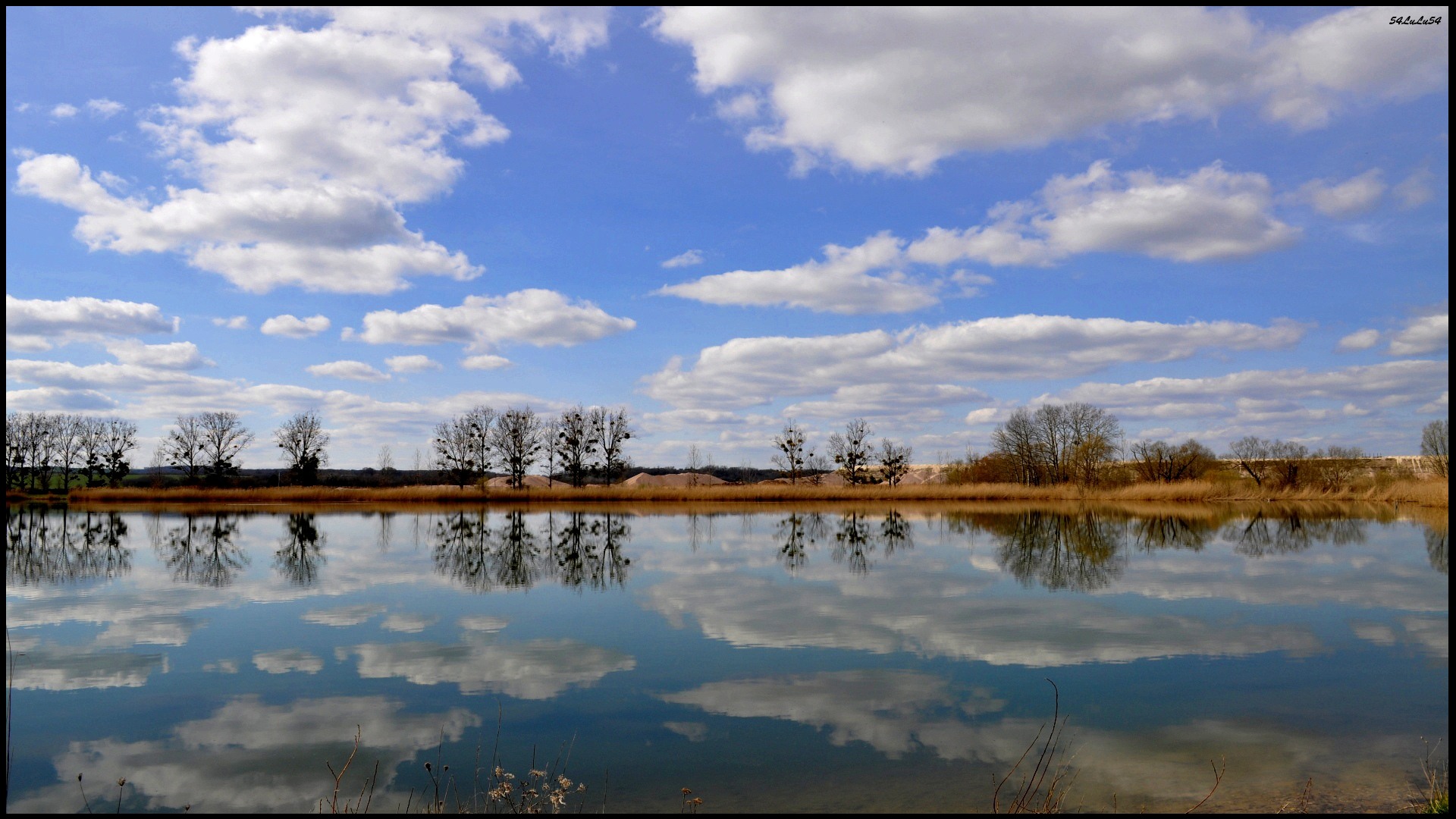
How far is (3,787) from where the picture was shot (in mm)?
4809

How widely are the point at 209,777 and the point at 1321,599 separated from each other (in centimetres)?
1442

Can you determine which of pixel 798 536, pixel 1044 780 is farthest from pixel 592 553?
pixel 1044 780

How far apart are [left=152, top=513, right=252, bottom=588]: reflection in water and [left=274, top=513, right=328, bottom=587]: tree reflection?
0.80 metres

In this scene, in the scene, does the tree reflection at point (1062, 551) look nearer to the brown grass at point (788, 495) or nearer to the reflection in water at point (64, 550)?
the brown grass at point (788, 495)

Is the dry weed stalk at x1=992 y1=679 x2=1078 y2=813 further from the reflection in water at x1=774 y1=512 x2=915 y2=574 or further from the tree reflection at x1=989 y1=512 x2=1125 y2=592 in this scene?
the reflection in water at x1=774 y1=512 x2=915 y2=574

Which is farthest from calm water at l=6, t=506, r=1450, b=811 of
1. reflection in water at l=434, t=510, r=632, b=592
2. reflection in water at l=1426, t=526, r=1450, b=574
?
reflection in water at l=1426, t=526, r=1450, b=574

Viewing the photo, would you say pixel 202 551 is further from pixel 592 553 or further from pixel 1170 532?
pixel 1170 532

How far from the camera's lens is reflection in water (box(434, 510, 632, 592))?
49.5 feet

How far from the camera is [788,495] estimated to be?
143 feet

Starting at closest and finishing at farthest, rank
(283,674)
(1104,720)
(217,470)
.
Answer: (1104,720), (283,674), (217,470)

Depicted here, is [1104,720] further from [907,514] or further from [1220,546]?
[907,514]

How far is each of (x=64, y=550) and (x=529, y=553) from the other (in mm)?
12834

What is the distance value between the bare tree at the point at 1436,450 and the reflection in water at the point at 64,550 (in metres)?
53.5

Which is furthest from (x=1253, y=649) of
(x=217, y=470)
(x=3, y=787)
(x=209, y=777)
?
(x=217, y=470)
